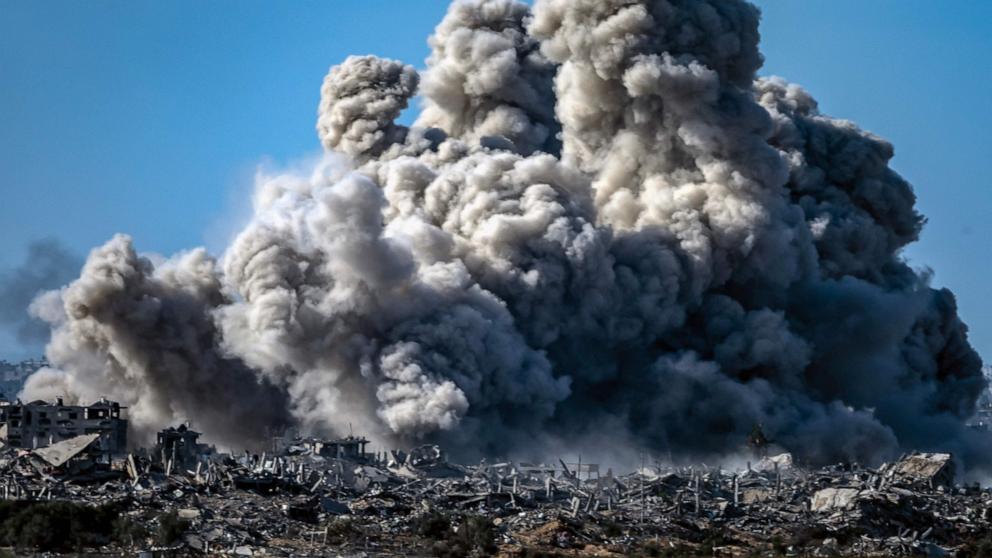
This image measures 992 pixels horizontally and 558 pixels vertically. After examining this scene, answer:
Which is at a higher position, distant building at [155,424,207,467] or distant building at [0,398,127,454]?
distant building at [0,398,127,454]

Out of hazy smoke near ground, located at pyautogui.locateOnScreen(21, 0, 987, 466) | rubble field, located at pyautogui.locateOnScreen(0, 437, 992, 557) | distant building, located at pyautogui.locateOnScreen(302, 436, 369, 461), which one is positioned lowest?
rubble field, located at pyautogui.locateOnScreen(0, 437, 992, 557)

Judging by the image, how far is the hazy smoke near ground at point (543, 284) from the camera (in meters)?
82.0

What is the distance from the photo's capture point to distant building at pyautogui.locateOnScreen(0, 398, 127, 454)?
80.9 metres

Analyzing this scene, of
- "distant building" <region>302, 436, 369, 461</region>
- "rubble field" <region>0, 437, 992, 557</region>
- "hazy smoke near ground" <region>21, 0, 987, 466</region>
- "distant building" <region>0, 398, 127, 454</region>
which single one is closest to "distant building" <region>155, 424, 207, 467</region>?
"rubble field" <region>0, 437, 992, 557</region>

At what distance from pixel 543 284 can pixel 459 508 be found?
776 inches

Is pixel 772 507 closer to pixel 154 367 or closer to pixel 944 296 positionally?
pixel 154 367

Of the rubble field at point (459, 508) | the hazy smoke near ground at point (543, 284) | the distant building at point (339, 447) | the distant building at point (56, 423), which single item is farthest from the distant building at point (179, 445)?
the hazy smoke near ground at point (543, 284)

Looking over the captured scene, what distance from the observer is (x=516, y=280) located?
278 feet

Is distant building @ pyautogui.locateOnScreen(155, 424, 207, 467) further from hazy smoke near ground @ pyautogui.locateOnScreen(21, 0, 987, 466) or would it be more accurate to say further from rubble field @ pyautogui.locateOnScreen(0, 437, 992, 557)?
hazy smoke near ground @ pyautogui.locateOnScreen(21, 0, 987, 466)

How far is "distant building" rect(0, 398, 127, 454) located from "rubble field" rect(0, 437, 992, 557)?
5.49 m

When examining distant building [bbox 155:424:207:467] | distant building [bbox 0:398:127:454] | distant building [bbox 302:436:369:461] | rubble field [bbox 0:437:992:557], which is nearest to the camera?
rubble field [bbox 0:437:992:557]

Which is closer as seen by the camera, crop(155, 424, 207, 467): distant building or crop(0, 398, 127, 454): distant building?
crop(155, 424, 207, 467): distant building

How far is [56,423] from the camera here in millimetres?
82188

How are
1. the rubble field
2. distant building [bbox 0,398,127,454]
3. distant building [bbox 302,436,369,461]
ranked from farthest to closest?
1. distant building [bbox 0,398,127,454]
2. distant building [bbox 302,436,369,461]
3. the rubble field
